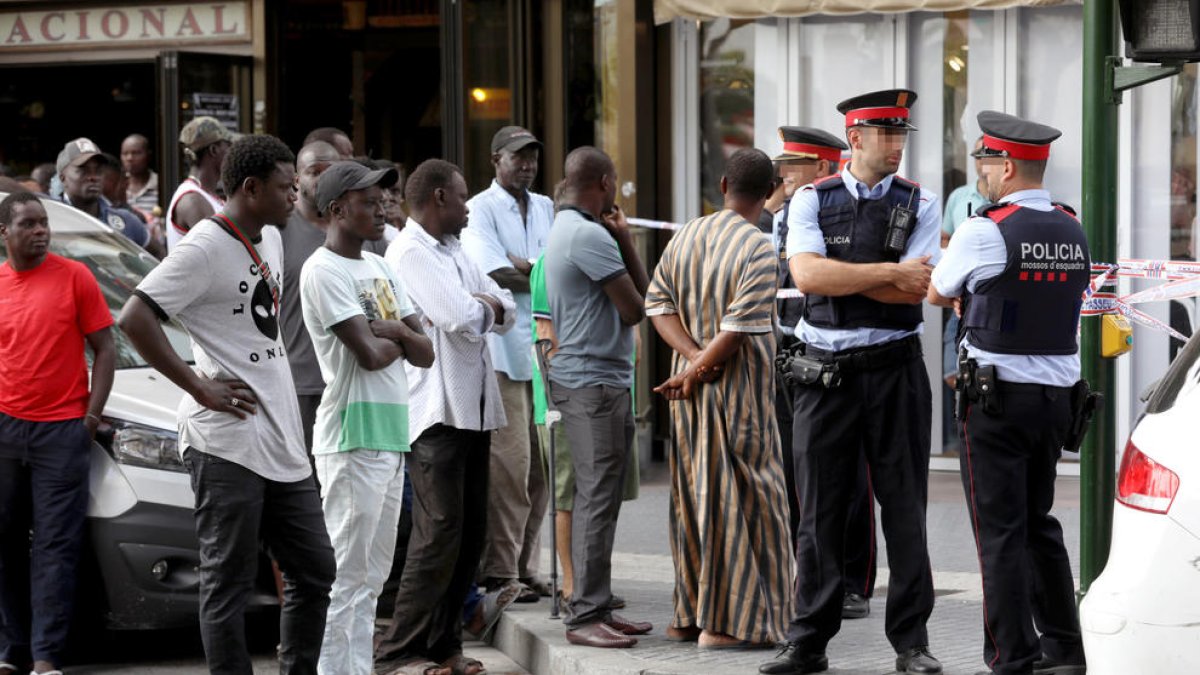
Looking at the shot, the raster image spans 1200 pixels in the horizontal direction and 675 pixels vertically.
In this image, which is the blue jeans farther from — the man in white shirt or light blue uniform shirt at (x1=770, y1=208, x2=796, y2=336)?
light blue uniform shirt at (x1=770, y1=208, x2=796, y2=336)

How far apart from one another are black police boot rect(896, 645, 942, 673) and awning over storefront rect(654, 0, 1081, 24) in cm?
589

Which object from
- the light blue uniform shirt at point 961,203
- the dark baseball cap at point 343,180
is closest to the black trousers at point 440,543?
the dark baseball cap at point 343,180

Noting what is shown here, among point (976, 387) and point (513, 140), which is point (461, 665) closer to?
point (976, 387)

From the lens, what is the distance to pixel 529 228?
8766 mm

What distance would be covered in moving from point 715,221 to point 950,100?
5274 millimetres

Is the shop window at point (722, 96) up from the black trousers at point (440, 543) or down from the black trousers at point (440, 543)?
up

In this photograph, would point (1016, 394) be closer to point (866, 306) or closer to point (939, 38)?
point (866, 306)

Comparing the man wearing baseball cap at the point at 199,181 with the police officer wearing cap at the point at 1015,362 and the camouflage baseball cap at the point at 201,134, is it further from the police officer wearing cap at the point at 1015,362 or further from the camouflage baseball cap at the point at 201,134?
the police officer wearing cap at the point at 1015,362

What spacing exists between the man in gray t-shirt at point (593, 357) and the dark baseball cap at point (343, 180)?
1.03 m

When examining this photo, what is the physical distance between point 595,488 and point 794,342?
1.02 metres

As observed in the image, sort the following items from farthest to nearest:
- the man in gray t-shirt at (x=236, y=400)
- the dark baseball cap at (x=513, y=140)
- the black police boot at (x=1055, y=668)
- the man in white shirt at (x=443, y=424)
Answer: the dark baseball cap at (x=513, y=140)
the man in white shirt at (x=443, y=424)
the black police boot at (x=1055, y=668)
the man in gray t-shirt at (x=236, y=400)

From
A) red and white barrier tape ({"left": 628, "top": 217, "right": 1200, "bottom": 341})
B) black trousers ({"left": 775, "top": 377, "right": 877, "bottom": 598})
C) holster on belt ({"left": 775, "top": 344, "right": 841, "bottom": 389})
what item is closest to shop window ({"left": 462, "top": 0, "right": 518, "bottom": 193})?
red and white barrier tape ({"left": 628, "top": 217, "right": 1200, "bottom": 341})

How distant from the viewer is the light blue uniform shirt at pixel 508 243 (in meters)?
8.35

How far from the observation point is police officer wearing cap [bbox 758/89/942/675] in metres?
6.60
